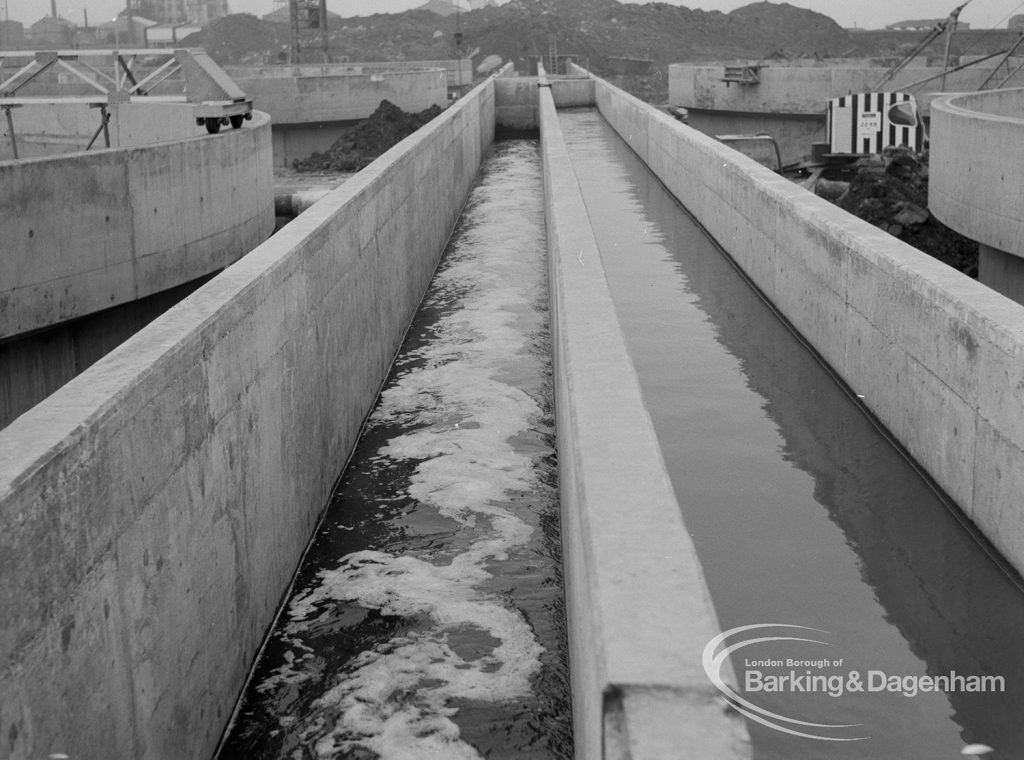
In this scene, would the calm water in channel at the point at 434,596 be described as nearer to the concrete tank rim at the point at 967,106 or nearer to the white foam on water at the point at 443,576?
the white foam on water at the point at 443,576

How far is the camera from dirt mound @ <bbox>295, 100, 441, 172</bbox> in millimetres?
32781

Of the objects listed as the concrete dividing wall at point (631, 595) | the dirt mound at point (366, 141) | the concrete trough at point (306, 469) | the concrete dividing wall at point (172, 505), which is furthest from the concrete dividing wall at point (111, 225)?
the dirt mound at point (366, 141)

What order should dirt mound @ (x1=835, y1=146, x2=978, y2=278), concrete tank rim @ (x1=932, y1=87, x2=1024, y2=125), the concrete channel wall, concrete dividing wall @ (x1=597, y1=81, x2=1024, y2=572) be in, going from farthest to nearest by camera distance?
1. the concrete channel wall
2. dirt mound @ (x1=835, y1=146, x2=978, y2=278)
3. concrete tank rim @ (x1=932, y1=87, x2=1024, y2=125)
4. concrete dividing wall @ (x1=597, y1=81, x2=1024, y2=572)

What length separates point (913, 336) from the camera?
7.15 meters

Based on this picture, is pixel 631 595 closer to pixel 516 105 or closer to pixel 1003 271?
pixel 1003 271

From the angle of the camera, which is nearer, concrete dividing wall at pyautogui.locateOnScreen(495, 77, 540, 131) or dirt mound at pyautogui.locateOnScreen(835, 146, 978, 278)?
dirt mound at pyautogui.locateOnScreen(835, 146, 978, 278)

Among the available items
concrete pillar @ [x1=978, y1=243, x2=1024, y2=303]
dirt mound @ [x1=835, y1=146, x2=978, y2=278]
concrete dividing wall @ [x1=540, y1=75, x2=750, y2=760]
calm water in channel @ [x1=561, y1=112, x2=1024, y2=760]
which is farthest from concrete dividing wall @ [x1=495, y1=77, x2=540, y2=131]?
concrete dividing wall @ [x1=540, y1=75, x2=750, y2=760]

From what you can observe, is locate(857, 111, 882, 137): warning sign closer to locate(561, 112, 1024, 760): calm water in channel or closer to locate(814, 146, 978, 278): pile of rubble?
locate(814, 146, 978, 278): pile of rubble

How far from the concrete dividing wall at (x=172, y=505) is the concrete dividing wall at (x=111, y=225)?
8.76ft

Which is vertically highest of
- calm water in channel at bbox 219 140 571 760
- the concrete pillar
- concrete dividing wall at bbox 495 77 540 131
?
concrete dividing wall at bbox 495 77 540 131

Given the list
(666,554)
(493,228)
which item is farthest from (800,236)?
(493,228)

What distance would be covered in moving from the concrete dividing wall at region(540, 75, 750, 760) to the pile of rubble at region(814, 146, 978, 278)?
1085 centimetres

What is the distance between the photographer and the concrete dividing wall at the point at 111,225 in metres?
9.54
